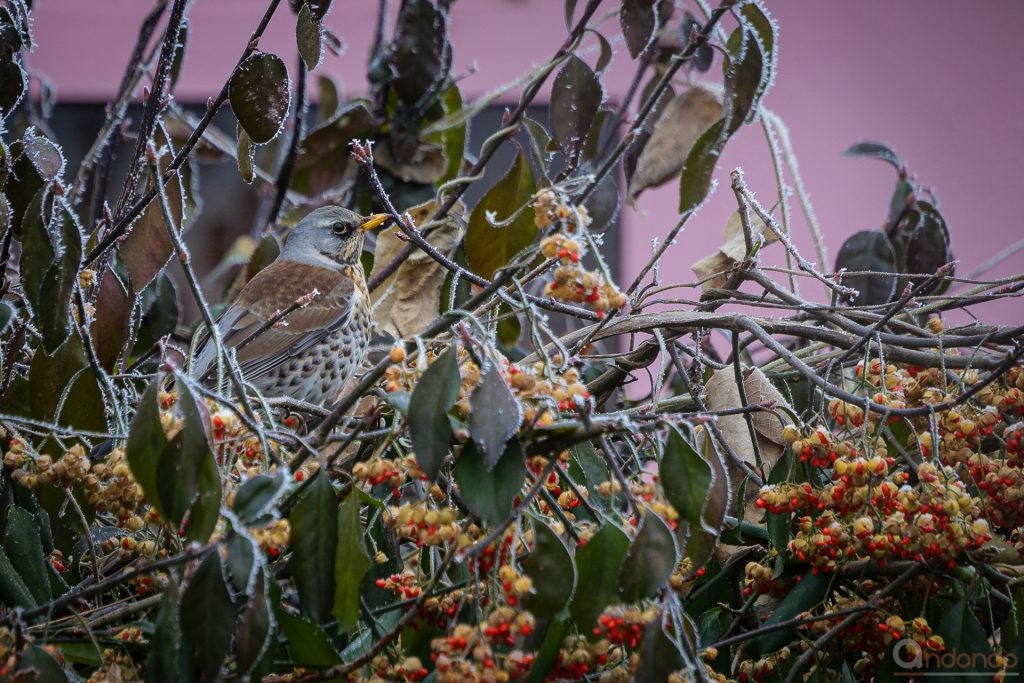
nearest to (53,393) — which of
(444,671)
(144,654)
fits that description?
(144,654)

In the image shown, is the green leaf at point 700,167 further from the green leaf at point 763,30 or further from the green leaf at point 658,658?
the green leaf at point 658,658

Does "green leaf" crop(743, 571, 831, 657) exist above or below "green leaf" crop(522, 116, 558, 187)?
below

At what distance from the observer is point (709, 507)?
92 centimetres

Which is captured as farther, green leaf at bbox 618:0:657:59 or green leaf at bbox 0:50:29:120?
green leaf at bbox 618:0:657:59

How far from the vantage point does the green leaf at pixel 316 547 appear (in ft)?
2.81

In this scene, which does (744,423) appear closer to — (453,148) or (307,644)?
(307,644)

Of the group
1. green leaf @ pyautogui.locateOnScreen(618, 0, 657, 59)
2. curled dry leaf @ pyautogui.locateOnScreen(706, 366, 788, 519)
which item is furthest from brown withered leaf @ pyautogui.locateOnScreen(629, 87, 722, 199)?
curled dry leaf @ pyautogui.locateOnScreen(706, 366, 788, 519)

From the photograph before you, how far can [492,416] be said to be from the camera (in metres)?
0.78

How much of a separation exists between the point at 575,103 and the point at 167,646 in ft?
2.95

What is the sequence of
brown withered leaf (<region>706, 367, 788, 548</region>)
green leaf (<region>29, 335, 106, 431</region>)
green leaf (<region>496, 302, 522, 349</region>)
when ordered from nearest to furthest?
green leaf (<region>29, 335, 106, 431</region>)
brown withered leaf (<region>706, 367, 788, 548</region>)
green leaf (<region>496, 302, 522, 349</region>)

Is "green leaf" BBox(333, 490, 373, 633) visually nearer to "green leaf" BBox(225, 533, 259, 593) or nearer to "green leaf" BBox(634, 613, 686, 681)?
"green leaf" BBox(225, 533, 259, 593)

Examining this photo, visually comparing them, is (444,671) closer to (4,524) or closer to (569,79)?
(4,524)

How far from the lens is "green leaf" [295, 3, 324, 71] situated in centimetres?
118

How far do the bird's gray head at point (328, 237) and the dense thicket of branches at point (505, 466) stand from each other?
49 centimetres
